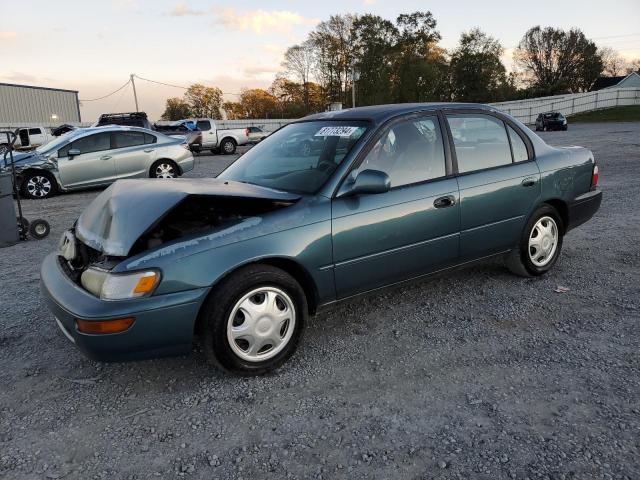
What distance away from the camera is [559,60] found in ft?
220

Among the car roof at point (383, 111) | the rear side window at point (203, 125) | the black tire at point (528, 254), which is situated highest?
the rear side window at point (203, 125)

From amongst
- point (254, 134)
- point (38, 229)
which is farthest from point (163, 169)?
point (254, 134)

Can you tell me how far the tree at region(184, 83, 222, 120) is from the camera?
241 ft

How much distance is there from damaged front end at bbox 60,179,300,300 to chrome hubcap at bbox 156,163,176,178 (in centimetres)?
828

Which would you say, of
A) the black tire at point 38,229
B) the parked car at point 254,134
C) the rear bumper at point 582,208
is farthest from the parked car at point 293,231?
the parked car at point 254,134

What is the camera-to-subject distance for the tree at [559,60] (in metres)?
65.1

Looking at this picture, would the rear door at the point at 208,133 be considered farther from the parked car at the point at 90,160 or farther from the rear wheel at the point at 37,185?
the rear wheel at the point at 37,185

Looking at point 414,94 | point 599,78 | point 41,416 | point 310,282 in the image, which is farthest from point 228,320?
point 599,78

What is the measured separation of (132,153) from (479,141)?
9.11m

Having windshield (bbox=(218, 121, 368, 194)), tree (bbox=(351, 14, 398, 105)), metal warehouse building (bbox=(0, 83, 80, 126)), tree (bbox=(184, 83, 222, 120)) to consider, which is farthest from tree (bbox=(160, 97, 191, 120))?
windshield (bbox=(218, 121, 368, 194))

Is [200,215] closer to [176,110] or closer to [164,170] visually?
[164,170]

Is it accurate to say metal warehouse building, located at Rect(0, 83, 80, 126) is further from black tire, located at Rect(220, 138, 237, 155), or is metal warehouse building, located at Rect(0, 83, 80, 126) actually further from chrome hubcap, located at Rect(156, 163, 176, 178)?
chrome hubcap, located at Rect(156, 163, 176, 178)

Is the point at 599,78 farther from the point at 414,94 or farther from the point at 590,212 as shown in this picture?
the point at 590,212

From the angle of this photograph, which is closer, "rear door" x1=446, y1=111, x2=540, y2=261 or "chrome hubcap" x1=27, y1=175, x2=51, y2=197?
"rear door" x1=446, y1=111, x2=540, y2=261
